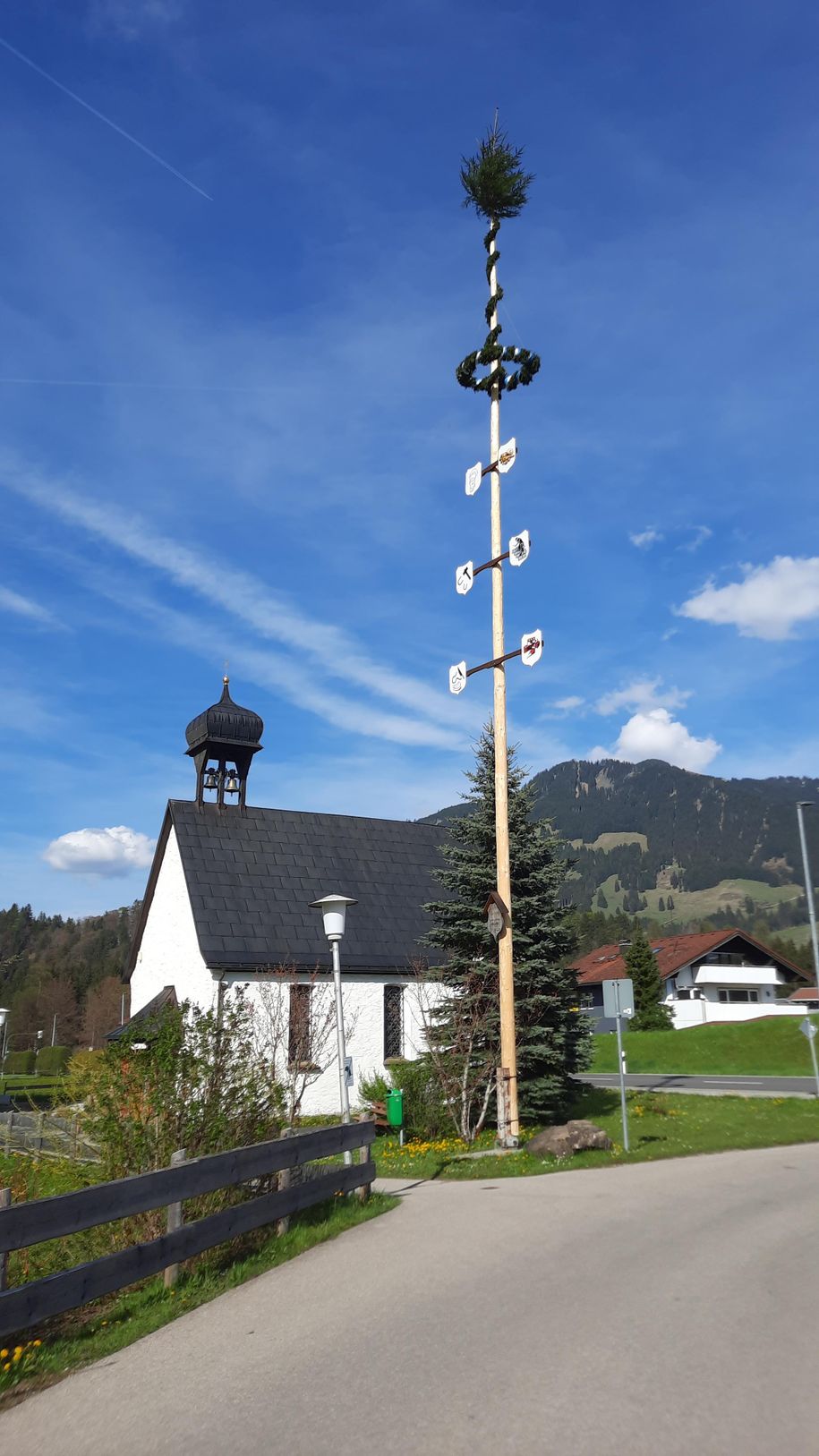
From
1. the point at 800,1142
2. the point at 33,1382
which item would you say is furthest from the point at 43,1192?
the point at 800,1142

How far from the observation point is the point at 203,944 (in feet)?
81.0

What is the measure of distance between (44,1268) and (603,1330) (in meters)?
4.65

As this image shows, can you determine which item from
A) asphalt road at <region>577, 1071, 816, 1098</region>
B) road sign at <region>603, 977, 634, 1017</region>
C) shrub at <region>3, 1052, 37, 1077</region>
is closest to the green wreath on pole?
road sign at <region>603, 977, 634, 1017</region>

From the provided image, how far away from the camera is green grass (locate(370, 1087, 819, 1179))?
14461mm

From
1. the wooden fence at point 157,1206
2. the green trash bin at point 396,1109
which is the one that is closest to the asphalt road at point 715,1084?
the green trash bin at point 396,1109

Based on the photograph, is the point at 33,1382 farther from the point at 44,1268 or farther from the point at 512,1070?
the point at 512,1070

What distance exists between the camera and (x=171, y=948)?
89.4 ft

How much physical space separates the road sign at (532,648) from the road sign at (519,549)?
4.15ft

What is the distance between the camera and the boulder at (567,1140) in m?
14.9

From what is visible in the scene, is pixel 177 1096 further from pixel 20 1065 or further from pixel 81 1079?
pixel 20 1065

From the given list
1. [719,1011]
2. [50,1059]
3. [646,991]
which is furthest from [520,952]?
[50,1059]

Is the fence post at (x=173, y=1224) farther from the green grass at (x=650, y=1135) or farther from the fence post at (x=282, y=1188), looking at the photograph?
the green grass at (x=650, y=1135)

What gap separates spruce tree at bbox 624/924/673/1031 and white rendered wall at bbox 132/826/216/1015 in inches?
1223

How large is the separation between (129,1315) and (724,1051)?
41.3 m
